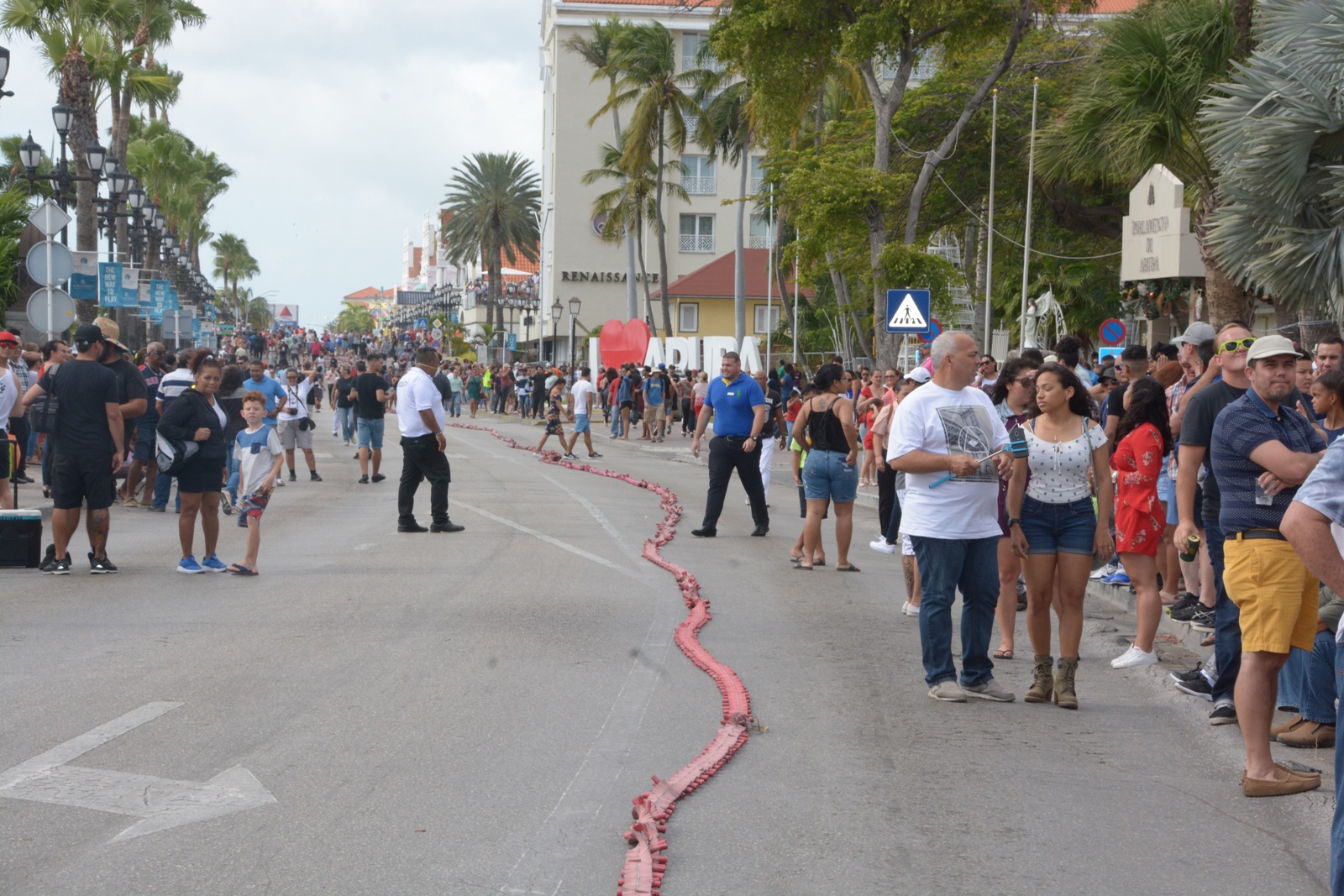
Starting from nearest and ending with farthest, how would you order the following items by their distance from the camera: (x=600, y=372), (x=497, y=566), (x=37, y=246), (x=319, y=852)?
(x=319, y=852) → (x=497, y=566) → (x=37, y=246) → (x=600, y=372)

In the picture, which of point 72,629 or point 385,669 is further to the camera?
point 72,629

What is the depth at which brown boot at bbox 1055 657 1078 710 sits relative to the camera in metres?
7.17

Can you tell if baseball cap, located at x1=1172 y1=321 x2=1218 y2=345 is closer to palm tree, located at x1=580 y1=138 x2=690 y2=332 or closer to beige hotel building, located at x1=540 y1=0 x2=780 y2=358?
palm tree, located at x1=580 y1=138 x2=690 y2=332

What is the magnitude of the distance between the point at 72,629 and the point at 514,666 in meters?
3.11

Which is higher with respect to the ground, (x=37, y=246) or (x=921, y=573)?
(x=37, y=246)

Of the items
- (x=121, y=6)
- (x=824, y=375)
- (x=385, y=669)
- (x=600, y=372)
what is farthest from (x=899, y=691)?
(x=600, y=372)

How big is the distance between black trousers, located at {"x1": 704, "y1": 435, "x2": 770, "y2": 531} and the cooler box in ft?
21.1

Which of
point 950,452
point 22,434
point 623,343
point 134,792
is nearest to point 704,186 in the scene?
point 623,343

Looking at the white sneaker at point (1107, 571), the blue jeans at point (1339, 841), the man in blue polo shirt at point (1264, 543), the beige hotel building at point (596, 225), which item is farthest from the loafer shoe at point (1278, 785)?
the beige hotel building at point (596, 225)

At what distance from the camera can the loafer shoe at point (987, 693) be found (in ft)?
23.9

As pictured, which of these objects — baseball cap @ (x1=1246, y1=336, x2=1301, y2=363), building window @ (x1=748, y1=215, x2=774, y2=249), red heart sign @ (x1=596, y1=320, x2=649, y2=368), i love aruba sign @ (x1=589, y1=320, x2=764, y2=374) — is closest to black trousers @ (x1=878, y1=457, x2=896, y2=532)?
baseball cap @ (x1=1246, y1=336, x2=1301, y2=363)

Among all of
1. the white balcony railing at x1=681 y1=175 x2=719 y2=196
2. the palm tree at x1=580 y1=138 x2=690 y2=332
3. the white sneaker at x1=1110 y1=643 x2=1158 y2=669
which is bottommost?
the white sneaker at x1=1110 y1=643 x2=1158 y2=669

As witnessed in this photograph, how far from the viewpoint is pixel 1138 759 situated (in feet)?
20.4

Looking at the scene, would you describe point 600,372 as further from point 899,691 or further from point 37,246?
point 899,691
